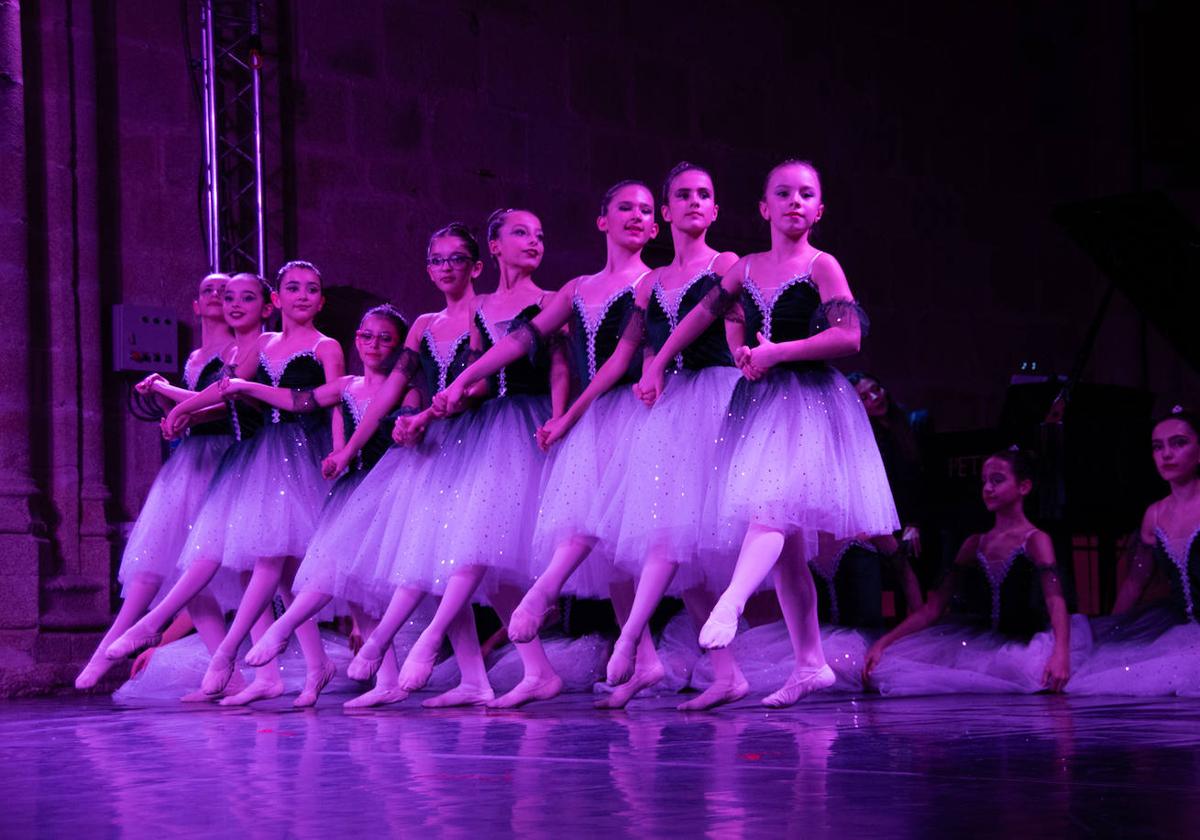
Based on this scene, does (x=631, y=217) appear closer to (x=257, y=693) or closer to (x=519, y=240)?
(x=519, y=240)

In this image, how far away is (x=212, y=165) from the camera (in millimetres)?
8391

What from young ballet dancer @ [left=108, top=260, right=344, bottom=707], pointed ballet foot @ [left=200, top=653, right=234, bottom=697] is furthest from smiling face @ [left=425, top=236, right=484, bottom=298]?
pointed ballet foot @ [left=200, top=653, right=234, bottom=697]

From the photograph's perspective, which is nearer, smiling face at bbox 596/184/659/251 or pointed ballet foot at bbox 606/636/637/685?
pointed ballet foot at bbox 606/636/637/685

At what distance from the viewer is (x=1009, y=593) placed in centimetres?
602

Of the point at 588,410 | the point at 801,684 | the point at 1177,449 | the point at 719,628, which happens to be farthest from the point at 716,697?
the point at 1177,449

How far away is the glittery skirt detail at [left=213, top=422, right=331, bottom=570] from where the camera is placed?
6195 mm

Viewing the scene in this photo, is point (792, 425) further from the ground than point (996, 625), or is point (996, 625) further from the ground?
point (792, 425)

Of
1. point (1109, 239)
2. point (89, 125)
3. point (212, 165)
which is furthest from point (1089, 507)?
point (89, 125)

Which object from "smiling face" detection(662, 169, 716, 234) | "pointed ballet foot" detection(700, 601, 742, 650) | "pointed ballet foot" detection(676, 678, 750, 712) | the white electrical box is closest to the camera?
"pointed ballet foot" detection(700, 601, 742, 650)

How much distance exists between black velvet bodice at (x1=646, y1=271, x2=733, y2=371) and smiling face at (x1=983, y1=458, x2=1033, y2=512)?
128cm

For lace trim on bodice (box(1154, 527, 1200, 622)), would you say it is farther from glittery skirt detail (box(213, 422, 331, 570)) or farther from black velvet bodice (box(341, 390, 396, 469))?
glittery skirt detail (box(213, 422, 331, 570))

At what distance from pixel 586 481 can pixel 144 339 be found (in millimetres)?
3920

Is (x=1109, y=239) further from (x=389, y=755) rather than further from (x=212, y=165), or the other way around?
(x=389, y=755)

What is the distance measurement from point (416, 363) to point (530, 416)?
0.59m
